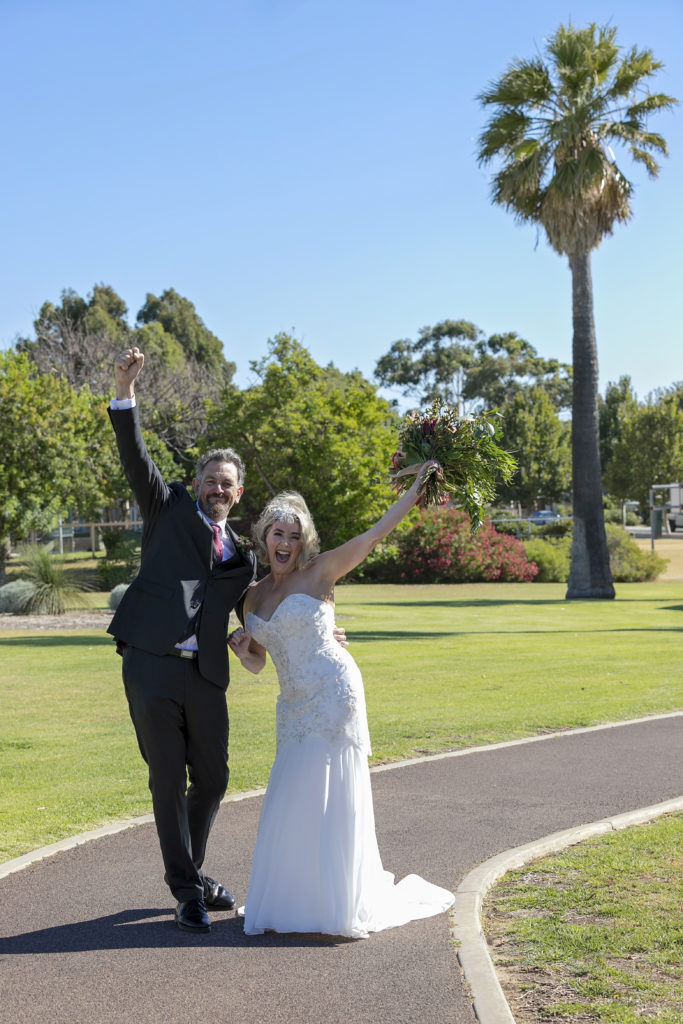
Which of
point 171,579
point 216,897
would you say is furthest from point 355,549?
point 216,897

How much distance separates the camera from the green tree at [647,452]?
189 feet

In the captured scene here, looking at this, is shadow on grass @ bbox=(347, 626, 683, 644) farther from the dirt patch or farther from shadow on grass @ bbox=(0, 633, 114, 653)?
the dirt patch

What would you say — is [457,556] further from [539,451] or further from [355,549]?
[355,549]

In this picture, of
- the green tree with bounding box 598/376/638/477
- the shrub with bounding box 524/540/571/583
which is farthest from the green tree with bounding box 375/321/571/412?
the shrub with bounding box 524/540/571/583

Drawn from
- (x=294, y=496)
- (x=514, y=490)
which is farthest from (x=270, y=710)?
(x=514, y=490)

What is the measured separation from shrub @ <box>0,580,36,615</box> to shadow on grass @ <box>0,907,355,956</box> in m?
18.2

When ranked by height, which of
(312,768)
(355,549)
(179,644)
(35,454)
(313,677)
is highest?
(35,454)

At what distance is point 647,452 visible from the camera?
191 feet

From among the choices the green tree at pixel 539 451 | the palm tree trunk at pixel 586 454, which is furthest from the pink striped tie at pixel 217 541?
the green tree at pixel 539 451

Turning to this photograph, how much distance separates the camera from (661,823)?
646 centimetres

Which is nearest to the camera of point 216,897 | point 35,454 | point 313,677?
point 313,677

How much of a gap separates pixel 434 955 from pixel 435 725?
17.9ft

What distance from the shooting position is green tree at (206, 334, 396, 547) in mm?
22297

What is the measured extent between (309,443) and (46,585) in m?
6.27
